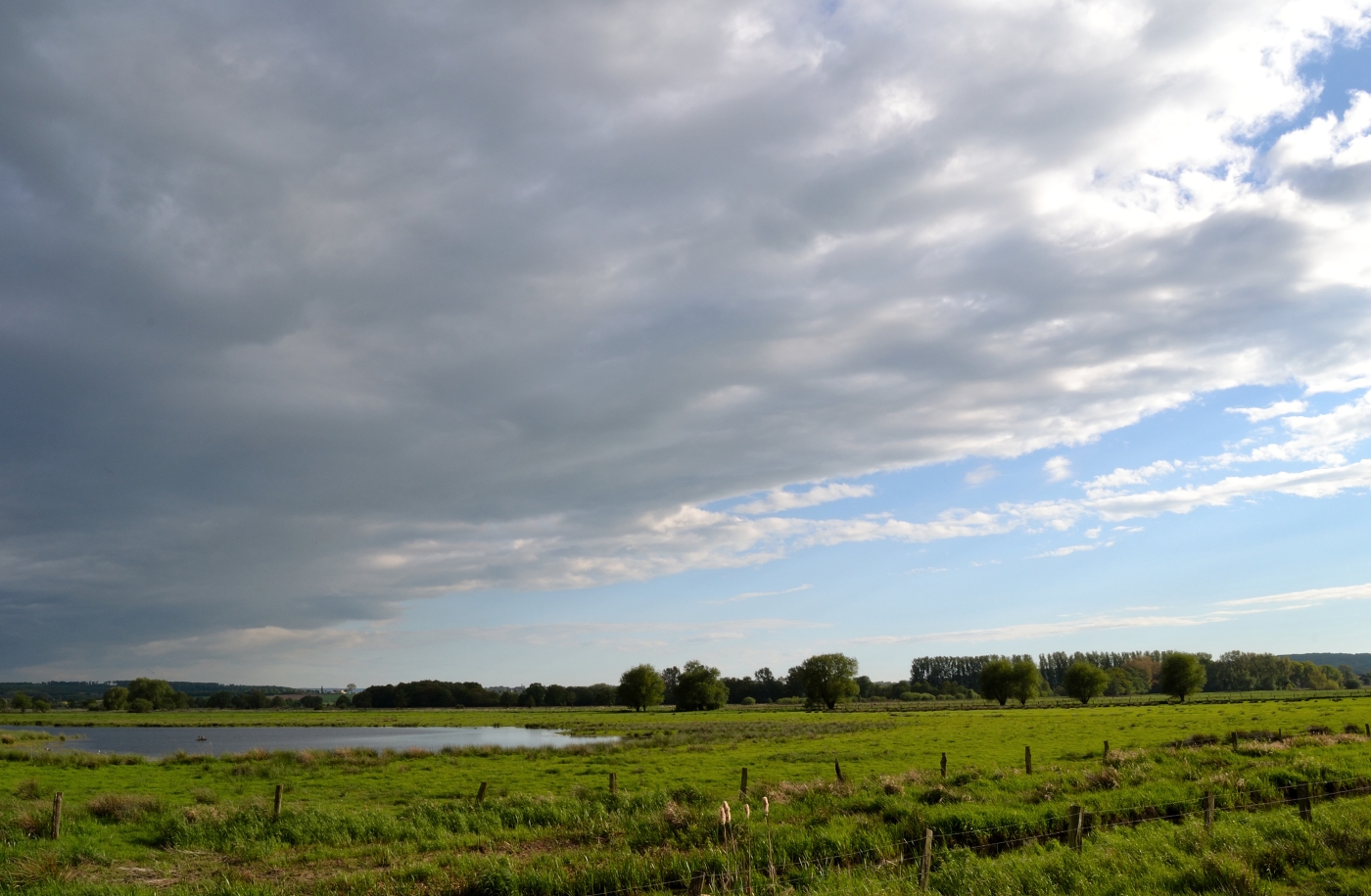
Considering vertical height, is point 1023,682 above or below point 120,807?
below

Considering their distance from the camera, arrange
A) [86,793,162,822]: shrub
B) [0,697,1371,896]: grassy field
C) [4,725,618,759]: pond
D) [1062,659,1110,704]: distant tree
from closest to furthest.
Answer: [0,697,1371,896]: grassy field
[86,793,162,822]: shrub
[4,725,618,759]: pond
[1062,659,1110,704]: distant tree

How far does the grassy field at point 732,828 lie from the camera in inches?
571

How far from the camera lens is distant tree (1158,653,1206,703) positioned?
130 meters

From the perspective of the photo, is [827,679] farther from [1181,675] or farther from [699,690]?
[1181,675]

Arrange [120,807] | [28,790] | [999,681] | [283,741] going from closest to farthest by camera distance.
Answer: [120,807] < [28,790] < [283,741] < [999,681]

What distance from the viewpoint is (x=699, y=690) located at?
14462 centimetres

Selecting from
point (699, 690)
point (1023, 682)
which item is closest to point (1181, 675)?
point (1023, 682)

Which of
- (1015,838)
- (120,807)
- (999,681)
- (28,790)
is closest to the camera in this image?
(1015,838)

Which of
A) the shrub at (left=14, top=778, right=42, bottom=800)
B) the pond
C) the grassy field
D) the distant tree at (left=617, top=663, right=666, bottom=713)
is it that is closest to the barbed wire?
the grassy field

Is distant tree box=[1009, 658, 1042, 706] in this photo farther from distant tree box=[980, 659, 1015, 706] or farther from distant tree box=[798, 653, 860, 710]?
distant tree box=[798, 653, 860, 710]

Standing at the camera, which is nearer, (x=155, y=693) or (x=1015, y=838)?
(x=1015, y=838)

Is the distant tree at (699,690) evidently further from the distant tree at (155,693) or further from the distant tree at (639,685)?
the distant tree at (155,693)

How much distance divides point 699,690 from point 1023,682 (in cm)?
5633

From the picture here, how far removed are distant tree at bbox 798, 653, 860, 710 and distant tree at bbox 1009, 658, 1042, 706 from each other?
1055 inches
